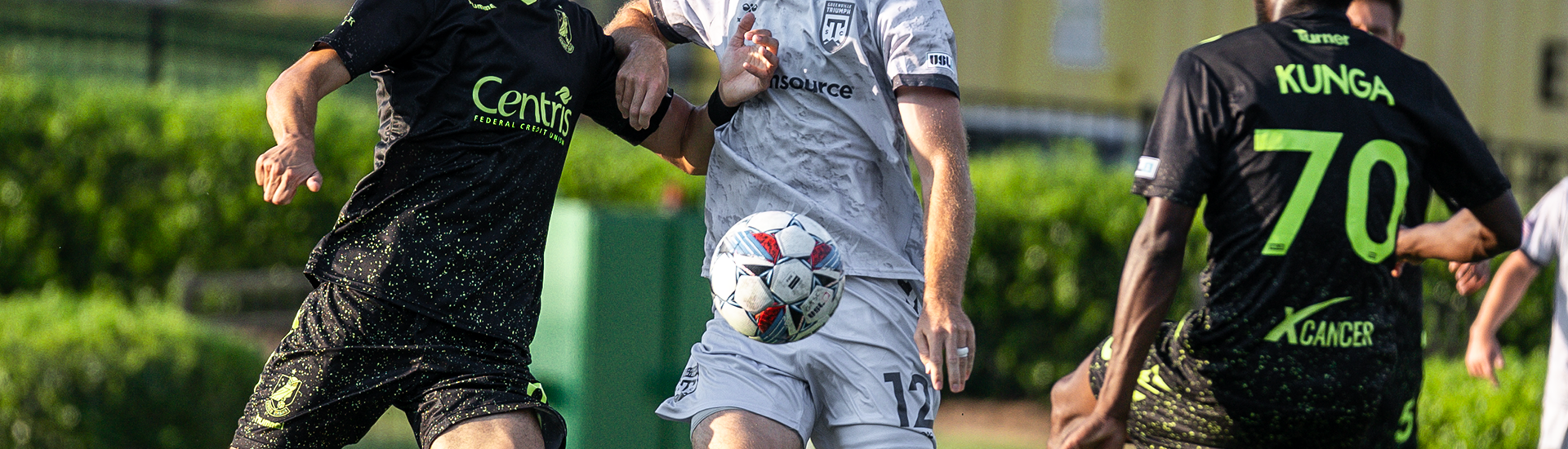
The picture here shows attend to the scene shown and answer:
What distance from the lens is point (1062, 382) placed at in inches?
182

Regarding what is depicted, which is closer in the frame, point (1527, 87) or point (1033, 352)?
point (1033, 352)

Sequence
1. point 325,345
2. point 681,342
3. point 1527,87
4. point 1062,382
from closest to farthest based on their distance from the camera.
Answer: point 325,345 → point 1062,382 → point 681,342 → point 1527,87

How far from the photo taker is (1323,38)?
13.2 feet

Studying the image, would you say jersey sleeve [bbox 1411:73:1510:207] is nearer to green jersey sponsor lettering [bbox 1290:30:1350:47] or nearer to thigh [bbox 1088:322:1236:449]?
green jersey sponsor lettering [bbox 1290:30:1350:47]

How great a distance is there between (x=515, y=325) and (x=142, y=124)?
7.59 m

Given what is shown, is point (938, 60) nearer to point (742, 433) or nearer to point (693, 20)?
point (693, 20)

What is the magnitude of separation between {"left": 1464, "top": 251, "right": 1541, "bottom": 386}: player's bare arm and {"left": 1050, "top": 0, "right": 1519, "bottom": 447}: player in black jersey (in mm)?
2311

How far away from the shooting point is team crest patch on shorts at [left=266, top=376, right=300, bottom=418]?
3.93 metres

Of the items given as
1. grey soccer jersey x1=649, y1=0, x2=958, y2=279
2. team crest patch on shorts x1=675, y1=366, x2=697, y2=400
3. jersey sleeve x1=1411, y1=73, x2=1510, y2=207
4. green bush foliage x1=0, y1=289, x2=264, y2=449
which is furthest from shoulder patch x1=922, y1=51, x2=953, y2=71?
green bush foliage x1=0, y1=289, x2=264, y2=449

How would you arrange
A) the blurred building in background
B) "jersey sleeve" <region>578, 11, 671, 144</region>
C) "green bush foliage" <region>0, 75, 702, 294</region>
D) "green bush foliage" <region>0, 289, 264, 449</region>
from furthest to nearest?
1. the blurred building in background
2. "green bush foliage" <region>0, 75, 702, 294</region>
3. "green bush foliage" <region>0, 289, 264, 449</region>
4. "jersey sleeve" <region>578, 11, 671, 144</region>

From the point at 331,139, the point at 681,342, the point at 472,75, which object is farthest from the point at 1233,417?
the point at 331,139

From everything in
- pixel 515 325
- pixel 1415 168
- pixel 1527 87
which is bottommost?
pixel 1527 87

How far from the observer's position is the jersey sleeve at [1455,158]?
401 cm

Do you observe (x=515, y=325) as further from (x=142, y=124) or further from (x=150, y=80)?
(x=150, y=80)
